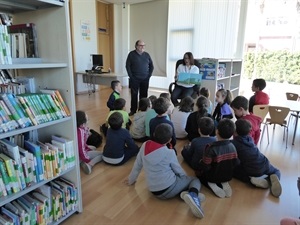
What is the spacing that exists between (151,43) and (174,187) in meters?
6.50

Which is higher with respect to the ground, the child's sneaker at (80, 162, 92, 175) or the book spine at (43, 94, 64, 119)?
the book spine at (43, 94, 64, 119)

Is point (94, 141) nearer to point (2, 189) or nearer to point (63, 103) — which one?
point (63, 103)

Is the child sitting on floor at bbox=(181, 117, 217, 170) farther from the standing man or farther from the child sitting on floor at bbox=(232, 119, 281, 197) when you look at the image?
the standing man

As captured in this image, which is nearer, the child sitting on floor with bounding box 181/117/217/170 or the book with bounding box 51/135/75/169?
the book with bounding box 51/135/75/169

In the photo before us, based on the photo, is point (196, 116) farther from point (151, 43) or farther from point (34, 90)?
point (151, 43)

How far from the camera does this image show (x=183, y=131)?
11.1 feet

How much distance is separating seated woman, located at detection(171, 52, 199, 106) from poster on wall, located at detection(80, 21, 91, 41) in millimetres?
3644

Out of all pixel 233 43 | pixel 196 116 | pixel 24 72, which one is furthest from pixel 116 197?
pixel 233 43

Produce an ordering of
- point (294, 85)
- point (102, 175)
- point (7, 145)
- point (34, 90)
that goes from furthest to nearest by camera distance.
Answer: point (294, 85), point (102, 175), point (34, 90), point (7, 145)

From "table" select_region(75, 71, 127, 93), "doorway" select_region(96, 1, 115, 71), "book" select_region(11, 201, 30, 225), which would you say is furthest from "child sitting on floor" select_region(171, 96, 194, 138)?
Answer: "doorway" select_region(96, 1, 115, 71)

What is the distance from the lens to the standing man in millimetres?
4544

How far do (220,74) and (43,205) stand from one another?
441cm

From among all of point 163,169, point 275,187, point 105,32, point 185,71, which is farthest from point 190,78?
point 105,32

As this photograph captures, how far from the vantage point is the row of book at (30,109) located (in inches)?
50.3
